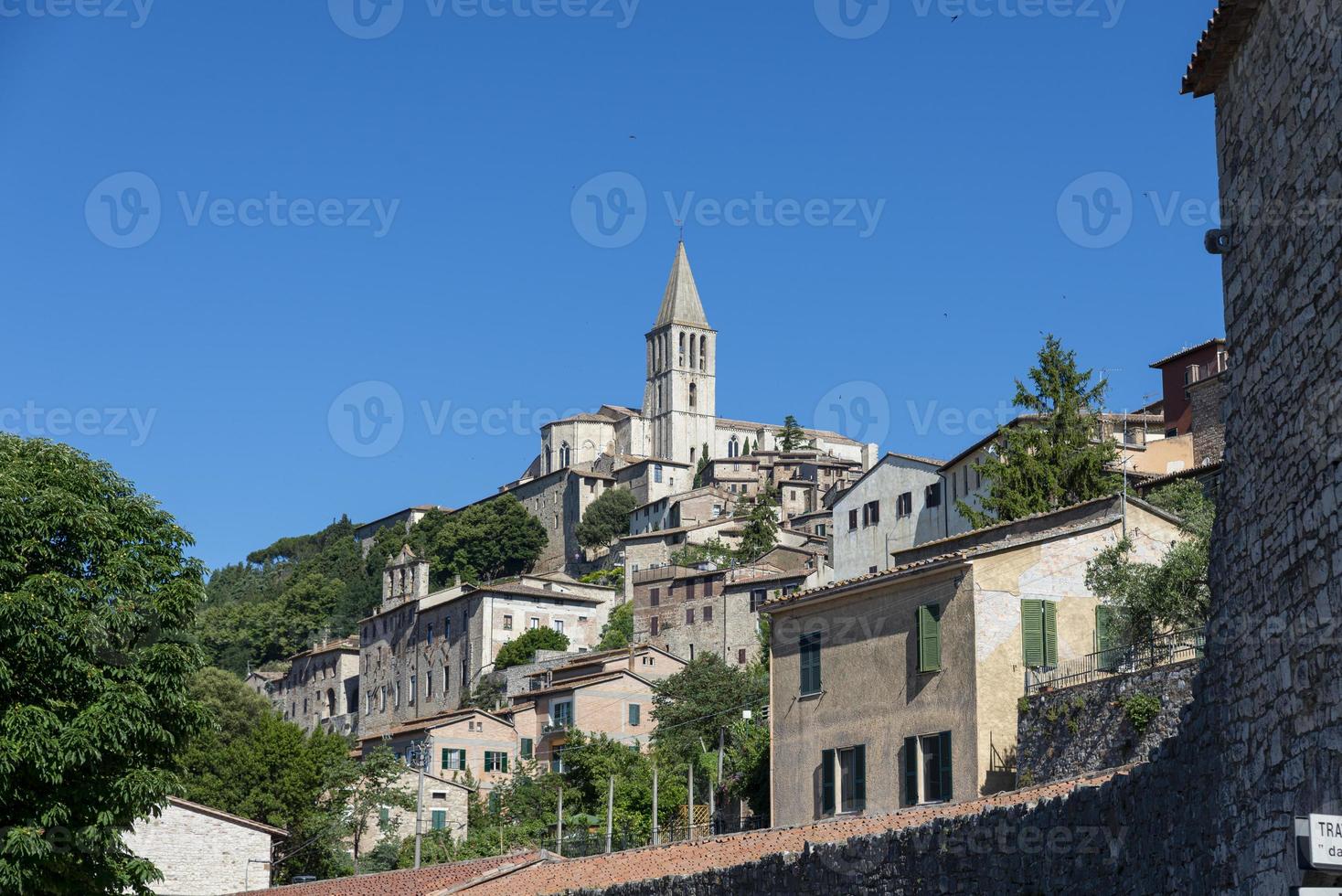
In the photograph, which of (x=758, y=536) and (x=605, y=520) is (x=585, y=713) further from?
(x=605, y=520)

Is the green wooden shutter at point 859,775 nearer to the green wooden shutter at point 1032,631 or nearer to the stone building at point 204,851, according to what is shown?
the green wooden shutter at point 1032,631

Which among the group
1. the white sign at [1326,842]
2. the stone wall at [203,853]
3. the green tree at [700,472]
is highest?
the green tree at [700,472]

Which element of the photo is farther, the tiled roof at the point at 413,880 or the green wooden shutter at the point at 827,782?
the tiled roof at the point at 413,880

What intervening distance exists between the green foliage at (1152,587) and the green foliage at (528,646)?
218 feet

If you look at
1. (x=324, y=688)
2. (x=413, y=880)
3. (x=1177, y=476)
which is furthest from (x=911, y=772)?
(x=324, y=688)

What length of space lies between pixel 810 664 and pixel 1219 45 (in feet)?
67.6

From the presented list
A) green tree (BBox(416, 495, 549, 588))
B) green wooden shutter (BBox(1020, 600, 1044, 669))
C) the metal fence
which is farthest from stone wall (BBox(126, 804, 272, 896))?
green tree (BBox(416, 495, 549, 588))

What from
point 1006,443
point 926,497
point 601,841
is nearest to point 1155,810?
point 601,841

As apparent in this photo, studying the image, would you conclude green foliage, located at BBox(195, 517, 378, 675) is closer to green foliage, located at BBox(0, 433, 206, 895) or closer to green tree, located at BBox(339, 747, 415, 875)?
green tree, located at BBox(339, 747, 415, 875)

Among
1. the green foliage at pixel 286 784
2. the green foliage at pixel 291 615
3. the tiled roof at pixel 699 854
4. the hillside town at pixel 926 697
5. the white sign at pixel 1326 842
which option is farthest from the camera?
the green foliage at pixel 291 615

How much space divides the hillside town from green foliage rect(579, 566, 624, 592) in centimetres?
3244

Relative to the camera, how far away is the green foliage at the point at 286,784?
191ft

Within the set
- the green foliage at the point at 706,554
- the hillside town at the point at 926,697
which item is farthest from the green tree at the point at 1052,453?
the green foliage at the point at 706,554

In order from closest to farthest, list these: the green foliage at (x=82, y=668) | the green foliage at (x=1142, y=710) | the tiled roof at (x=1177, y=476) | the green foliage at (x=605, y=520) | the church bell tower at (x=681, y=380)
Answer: the green foliage at (x=82, y=668) → the green foliage at (x=1142, y=710) → the tiled roof at (x=1177, y=476) → the green foliage at (x=605, y=520) → the church bell tower at (x=681, y=380)
